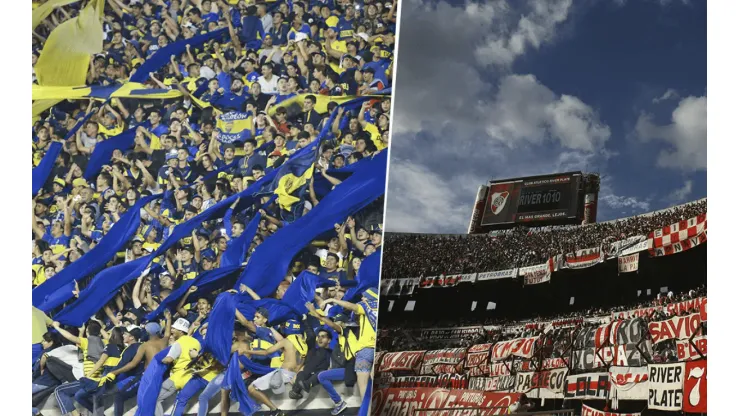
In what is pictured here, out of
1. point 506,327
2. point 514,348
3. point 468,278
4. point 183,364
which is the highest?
point 468,278

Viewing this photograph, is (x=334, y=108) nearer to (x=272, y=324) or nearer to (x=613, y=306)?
(x=272, y=324)

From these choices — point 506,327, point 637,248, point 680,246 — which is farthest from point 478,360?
point 680,246

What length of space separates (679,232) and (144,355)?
3528 millimetres

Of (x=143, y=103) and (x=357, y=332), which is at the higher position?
(x=143, y=103)

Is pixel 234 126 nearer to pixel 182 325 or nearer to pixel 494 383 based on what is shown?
pixel 182 325

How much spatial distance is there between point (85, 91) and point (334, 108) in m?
1.64

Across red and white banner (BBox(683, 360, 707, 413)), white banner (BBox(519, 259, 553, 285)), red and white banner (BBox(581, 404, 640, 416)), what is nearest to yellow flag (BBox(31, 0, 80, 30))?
white banner (BBox(519, 259, 553, 285))

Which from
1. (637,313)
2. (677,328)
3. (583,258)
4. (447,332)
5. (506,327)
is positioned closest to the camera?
(677,328)

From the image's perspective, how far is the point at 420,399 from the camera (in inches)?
188

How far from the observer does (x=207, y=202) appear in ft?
14.7

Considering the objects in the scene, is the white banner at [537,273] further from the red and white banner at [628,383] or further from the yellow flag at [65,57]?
the yellow flag at [65,57]

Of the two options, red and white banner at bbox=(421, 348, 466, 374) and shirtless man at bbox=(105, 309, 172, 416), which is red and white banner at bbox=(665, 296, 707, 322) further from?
shirtless man at bbox=(105, 309, 172, 416)

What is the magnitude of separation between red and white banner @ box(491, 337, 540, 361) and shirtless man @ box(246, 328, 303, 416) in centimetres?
135
